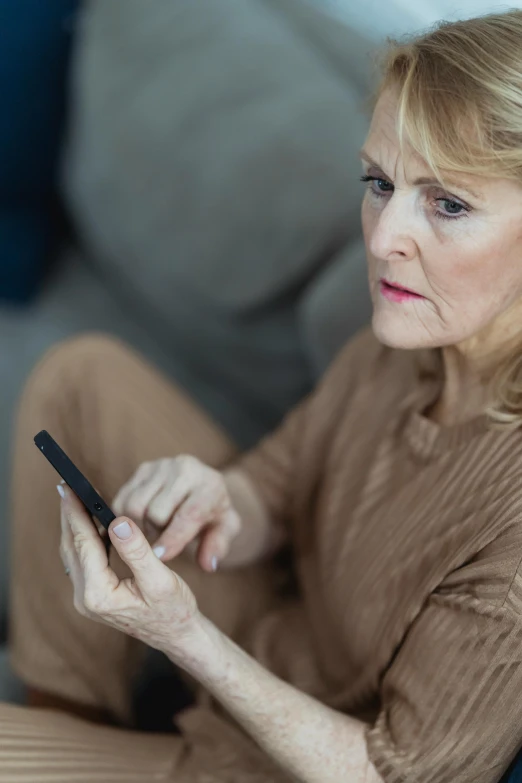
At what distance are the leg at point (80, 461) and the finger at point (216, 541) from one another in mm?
166

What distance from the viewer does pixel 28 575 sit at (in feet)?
3.54

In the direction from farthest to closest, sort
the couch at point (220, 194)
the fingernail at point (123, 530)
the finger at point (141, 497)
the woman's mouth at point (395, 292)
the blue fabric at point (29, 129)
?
the blue fabric at point (29, 129) → the couch at point (220, 194) → the finger at point (141, 497) → the woman's mouth at point (395, 292) → the fingernail at point (123, 530)

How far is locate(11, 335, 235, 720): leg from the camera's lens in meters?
1.04

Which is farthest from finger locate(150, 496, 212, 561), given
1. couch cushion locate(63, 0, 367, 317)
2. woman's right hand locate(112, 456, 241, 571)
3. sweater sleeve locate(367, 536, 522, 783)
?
couch cushion locate(63, 0, 367, 317)

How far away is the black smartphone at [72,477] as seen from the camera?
0.71m

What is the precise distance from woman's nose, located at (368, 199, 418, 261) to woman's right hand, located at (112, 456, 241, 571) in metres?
0.31

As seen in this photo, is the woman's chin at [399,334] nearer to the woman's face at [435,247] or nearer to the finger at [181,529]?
the woman's face at [435,247]

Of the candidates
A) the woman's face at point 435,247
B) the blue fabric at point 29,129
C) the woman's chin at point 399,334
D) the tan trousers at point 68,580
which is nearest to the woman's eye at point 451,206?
the woman's face at point 435,247

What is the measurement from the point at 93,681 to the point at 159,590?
0.40 m

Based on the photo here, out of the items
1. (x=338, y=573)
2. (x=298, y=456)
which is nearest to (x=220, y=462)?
(x=298, y=456)

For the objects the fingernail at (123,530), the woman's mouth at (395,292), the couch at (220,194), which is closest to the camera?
the fingernail at (123,530)

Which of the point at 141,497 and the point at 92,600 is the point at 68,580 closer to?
the point at 141,497

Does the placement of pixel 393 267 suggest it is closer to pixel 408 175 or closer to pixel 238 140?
pixel 408 175

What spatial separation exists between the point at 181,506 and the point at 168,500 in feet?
0.07
